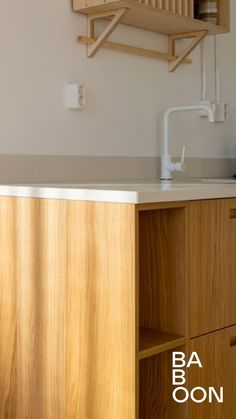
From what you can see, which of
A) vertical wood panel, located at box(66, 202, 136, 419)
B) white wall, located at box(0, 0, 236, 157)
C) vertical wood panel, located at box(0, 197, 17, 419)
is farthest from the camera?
white wall, located at box(0, 0, 236, 157)

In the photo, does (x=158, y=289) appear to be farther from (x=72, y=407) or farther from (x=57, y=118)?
(x=57, y=118)

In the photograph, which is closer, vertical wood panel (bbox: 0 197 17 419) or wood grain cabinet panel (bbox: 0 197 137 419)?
wood grain cabinet panel (bbox: 0 197 137 419)

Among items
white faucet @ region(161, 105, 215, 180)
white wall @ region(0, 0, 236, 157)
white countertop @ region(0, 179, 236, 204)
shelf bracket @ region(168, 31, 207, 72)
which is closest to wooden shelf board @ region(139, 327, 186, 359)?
white countertop @ region(0, 179, 236, 204)

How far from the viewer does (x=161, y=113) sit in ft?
8.91

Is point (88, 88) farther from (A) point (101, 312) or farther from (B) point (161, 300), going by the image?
(A) point (101, 312)

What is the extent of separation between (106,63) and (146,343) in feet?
4.08

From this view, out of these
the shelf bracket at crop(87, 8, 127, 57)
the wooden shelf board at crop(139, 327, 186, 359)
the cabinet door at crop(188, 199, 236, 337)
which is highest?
the shelf bracket at crop(87, 8, 127, 57)

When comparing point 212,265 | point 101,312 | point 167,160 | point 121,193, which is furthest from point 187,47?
point 101,312

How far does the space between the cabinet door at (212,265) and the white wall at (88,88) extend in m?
0.72

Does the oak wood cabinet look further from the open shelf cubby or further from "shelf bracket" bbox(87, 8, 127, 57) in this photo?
"shelf bracket" bbox(87, 8, 127, 57)

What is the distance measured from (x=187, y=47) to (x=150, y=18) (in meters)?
0.31

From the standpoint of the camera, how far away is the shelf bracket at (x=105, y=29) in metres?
2.23

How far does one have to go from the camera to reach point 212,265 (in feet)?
5.63

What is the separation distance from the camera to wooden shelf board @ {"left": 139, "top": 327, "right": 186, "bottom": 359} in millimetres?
1516
